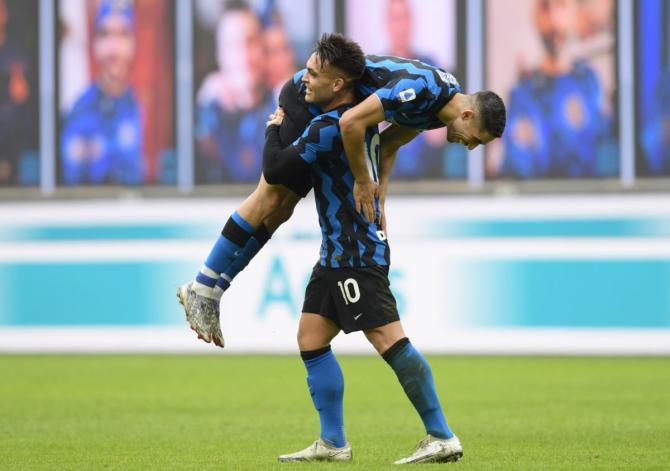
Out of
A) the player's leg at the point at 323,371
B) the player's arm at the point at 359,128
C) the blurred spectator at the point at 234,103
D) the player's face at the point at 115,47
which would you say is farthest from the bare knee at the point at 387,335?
the player's face at the point at 115,47

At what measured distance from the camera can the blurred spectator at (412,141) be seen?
1430 centimetres

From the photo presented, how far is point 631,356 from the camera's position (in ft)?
42.0

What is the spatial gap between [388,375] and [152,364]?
2.21m

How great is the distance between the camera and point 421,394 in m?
6.54

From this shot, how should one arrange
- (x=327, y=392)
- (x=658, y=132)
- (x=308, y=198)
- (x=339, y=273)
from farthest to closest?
1. (x=658, y=132)
2. (x=308, y=198)
3. (x=327, y=392)
4. (x=339, y=273)

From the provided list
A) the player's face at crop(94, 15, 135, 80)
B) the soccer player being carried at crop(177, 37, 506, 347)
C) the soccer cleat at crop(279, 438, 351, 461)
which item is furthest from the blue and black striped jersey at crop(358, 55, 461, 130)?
the player's face at crop(94, 15, 135, 80)

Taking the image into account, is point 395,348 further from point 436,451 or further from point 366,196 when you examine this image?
point 366,196

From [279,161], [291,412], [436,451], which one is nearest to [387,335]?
[436,451]

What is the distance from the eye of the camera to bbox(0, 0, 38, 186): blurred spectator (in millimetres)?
15062

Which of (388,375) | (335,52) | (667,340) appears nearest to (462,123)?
(335,52)

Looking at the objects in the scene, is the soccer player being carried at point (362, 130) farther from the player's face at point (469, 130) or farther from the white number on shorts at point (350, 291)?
the white number on shorts at point (350, 291)

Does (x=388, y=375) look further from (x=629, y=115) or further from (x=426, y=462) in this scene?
(x=426, y=462)

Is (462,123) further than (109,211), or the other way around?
(109,211)

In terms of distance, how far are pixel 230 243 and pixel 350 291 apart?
25.8 inches
